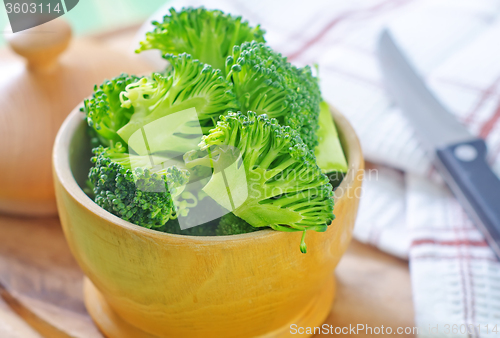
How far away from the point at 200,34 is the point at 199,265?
0.34m

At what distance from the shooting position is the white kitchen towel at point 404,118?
2.61 feet

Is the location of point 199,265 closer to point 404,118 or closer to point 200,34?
point 200,34

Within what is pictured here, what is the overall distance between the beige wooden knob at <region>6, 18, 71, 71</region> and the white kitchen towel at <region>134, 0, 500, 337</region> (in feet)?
1.12

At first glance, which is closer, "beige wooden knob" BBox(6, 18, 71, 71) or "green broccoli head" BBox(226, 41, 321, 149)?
"green broccoli head" BBox(226, 41, 321, 149)

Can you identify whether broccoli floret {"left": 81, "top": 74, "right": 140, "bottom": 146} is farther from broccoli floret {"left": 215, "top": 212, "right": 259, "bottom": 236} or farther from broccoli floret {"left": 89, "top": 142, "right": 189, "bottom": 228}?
broccoli floret {"left": 215, "top": 212, "right": 259, "bottom": 236}

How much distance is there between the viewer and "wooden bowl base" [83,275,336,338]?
0.70 metres

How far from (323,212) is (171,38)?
A: 1.13 ft

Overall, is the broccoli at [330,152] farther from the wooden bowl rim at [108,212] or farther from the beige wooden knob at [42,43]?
the beige wooden knob at [42,43]

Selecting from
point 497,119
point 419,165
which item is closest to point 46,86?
point 419,165

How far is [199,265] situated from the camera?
53 cm

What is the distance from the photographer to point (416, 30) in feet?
4.66

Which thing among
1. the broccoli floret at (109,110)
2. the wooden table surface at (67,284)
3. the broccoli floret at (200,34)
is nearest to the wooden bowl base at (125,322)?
the wooden table surface at (67,284)

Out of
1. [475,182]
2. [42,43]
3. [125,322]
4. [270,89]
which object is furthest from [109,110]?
[475,182]

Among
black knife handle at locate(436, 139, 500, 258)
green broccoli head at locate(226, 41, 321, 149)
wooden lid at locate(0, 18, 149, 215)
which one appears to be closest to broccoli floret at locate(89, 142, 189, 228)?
green broccoli head at locate(226, 41, 321, 149)
